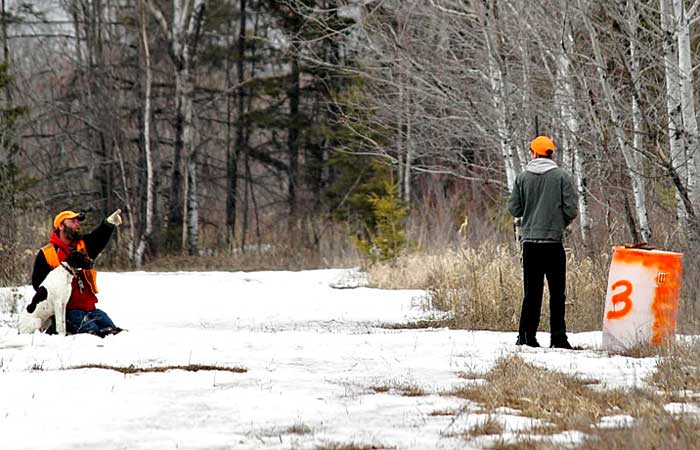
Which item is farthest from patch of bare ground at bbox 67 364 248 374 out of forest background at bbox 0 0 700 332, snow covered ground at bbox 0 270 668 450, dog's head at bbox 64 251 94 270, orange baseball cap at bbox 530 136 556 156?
forest background at bbox 0 0 700 332

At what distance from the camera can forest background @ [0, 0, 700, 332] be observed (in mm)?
12109

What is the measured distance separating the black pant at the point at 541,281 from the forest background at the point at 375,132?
136 cm

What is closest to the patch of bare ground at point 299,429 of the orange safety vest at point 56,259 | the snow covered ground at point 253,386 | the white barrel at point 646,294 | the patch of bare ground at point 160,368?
the snow covered ground at point 253,386

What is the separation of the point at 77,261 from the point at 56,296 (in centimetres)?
39

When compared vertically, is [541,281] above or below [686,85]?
below

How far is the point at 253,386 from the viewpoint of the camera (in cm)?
721

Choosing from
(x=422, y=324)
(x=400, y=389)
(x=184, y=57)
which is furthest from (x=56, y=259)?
(x=184, y=57)

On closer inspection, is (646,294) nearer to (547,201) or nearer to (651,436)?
(547,201)

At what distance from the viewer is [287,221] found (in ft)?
105

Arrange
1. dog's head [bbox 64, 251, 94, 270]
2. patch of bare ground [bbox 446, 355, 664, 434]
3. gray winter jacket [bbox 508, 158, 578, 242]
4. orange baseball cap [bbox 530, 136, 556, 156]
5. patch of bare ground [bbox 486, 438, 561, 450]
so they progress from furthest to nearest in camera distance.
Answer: dog's head [bbox 64, 251, 94, 270], orange baseball cap [bbox 530, 136, 556, 156], gray winter jacket [bbox 508, 158, 578, 242], patch of bare ground [bbox 446, 355, 664, 434], patch of bare ground [bbox 486, 438, 561, 450]

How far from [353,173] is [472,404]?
75.8 feet

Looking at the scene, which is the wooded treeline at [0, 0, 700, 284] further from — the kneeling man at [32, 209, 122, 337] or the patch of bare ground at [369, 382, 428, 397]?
the kneeling man at [32, 209, 122, 337]

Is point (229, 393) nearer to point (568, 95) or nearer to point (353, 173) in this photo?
point (568, 95)

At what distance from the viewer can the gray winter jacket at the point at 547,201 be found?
9.73 metres
